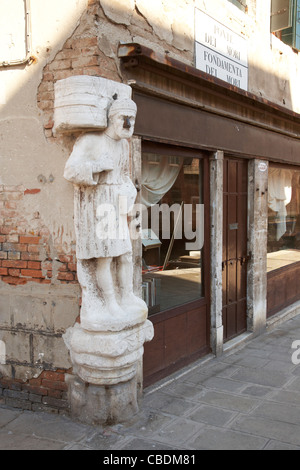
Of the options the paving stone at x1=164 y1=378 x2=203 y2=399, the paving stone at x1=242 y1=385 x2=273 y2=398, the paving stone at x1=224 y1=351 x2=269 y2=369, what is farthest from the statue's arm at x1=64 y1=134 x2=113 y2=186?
the paving stone at x1=224 y1=351 x2=269 y2=369

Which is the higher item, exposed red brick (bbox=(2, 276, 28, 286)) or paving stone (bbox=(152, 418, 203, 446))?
exposed red brick (bbox=(2, 276, 28, 286))

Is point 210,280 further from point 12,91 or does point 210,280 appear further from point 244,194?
point 12,91

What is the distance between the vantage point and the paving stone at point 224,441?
146 inches

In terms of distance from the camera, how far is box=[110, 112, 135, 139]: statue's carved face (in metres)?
3.71

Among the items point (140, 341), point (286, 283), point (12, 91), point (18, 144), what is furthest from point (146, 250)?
point (286, 283)

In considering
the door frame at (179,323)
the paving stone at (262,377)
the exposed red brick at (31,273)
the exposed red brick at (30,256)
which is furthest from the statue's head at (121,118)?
the paving stone at (262,377)

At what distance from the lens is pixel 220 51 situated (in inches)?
224

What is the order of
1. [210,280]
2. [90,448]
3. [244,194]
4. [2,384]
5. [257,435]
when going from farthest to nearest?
[244,194]
[210,280]
[2,384]
[257,435]
[90,448]

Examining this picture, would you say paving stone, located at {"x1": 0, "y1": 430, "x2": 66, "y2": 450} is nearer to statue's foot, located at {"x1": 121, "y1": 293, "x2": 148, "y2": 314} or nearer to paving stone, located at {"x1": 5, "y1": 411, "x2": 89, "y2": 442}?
paving stone, located at {"x1": 5, "y1": 411, "x2": 89, "y2": 442}

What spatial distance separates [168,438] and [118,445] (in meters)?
0.42

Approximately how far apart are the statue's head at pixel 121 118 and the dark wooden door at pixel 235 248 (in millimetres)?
2575

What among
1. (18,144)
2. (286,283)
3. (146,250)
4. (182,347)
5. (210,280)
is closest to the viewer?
(18,144)

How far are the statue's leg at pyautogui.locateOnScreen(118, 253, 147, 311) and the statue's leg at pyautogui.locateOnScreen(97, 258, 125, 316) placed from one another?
11 centimetres

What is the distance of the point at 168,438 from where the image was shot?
380 cm
